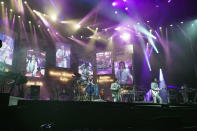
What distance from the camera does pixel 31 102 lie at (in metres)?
3.26

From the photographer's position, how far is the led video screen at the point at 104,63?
48.1ft

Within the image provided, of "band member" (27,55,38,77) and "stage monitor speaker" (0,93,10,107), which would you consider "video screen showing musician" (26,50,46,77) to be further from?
"stage monitor speaker" (0,93,10,107)

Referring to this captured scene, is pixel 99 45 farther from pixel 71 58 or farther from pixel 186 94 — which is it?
pixel 186 94

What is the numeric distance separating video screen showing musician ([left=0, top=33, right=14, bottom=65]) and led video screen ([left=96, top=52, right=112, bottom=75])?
22.7 ft

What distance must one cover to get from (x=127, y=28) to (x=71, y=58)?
5.31 metres

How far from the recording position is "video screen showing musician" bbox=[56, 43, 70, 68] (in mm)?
13703

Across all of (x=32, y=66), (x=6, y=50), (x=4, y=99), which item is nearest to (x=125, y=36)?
(x=32, y=66)

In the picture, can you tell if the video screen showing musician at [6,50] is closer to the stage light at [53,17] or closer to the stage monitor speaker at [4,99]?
the stage light at [53,17]

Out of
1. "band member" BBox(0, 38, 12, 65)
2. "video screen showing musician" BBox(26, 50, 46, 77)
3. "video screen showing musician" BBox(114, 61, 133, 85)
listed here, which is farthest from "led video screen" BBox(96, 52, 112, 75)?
"band member" BBox(0, 38, 12, 65)

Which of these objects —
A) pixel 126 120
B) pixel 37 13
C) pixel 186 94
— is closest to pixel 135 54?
pixel 186 94

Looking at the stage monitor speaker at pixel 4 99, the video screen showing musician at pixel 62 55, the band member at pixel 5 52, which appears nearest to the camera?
the stage monitor speaker at pixel 4 99

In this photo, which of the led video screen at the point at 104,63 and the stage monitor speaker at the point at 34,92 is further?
the led video screen at the point at 104,63

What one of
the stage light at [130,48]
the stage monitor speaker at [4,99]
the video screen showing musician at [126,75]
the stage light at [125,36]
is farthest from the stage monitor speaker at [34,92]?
the stage light at [125,36]

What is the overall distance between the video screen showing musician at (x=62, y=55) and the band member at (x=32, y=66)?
1.75 meters
